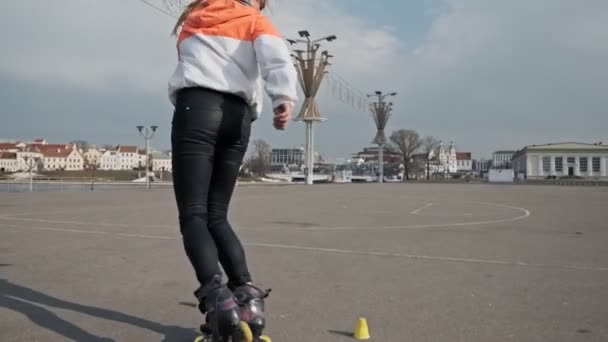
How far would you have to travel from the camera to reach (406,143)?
88625 mm

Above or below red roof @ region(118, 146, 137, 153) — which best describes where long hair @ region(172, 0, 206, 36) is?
below

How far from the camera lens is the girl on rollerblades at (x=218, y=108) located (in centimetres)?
231

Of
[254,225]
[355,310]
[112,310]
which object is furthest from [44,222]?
[355,310]

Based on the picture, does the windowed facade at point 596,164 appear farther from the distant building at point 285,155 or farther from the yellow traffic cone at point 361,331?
the yellow traffic cone at point 361,331

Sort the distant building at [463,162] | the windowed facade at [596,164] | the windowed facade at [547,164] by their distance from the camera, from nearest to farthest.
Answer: the windowed facade at [596,164] < the windowed facade at [547,164] < the distant building at [463,162]

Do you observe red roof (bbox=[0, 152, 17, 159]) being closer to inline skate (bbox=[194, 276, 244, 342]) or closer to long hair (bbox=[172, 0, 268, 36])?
long hair (bbox=[172, 0, 268, 36])

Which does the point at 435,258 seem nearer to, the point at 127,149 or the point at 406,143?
the point at 406,143

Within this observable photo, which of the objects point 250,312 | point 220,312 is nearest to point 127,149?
point 250,312

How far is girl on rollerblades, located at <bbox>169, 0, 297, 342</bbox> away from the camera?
2314 mm

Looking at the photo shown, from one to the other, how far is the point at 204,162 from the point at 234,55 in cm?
56

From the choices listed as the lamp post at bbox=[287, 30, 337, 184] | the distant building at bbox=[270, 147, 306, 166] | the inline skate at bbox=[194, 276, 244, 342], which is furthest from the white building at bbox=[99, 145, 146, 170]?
the inline skate at bbox=[194, 276, 244, 342]

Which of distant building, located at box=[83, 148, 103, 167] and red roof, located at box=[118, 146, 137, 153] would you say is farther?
red roof, located at box=[118, 146, 137, 153]

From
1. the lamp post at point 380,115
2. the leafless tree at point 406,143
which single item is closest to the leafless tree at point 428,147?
the leafless tree at point 406,143

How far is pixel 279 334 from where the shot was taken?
8.97 feet
